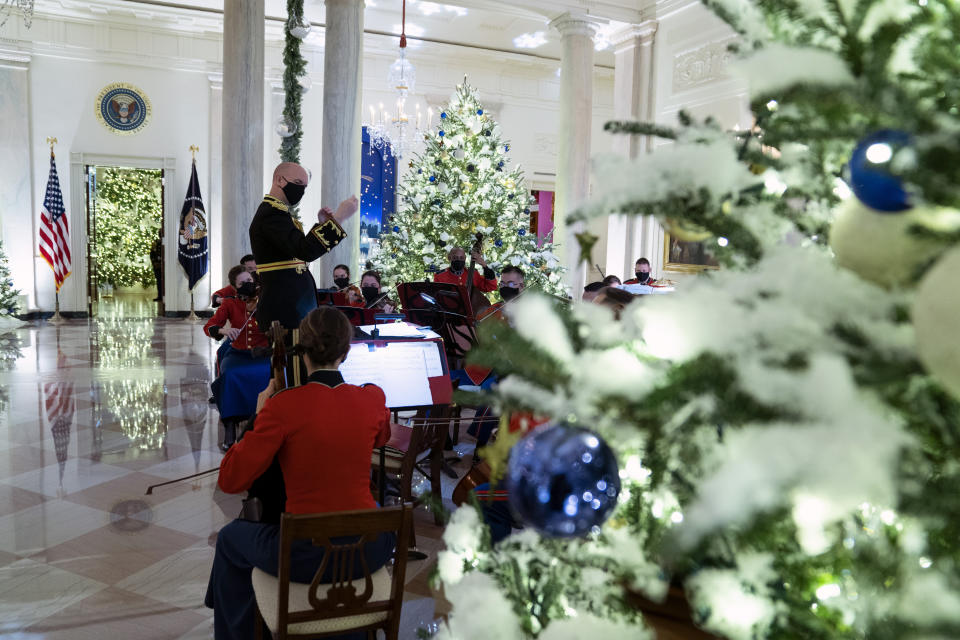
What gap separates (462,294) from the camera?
618 cm

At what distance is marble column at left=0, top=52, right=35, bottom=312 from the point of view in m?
14.4

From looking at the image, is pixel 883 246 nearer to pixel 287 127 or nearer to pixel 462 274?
pixel 287 127

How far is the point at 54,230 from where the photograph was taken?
1443 cm

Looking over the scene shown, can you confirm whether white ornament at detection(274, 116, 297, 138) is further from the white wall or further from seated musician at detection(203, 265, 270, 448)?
the white wall

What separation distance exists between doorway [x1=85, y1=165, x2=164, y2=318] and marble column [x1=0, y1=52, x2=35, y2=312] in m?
2.25

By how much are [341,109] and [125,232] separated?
12.0m

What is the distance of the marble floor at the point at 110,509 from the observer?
11.0 feet

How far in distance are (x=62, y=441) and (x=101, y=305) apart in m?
13.2

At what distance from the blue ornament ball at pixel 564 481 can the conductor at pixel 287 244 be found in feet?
12.6

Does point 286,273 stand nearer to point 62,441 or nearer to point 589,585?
point 62,441

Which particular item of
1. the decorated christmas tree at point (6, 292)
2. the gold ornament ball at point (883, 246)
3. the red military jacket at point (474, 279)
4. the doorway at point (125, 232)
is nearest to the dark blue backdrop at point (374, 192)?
the doorway at point (125, 232)

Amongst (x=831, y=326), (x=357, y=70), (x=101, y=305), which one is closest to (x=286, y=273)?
(x=831, y=326)

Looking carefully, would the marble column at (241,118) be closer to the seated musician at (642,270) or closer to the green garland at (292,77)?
the green garland at (292,77)

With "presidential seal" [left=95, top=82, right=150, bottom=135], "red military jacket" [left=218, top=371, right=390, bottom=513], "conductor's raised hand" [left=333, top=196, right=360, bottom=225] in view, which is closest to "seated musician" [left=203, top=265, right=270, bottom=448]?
"conductor's raised hand" [left=333, top=196, right=360, bottom=225]
